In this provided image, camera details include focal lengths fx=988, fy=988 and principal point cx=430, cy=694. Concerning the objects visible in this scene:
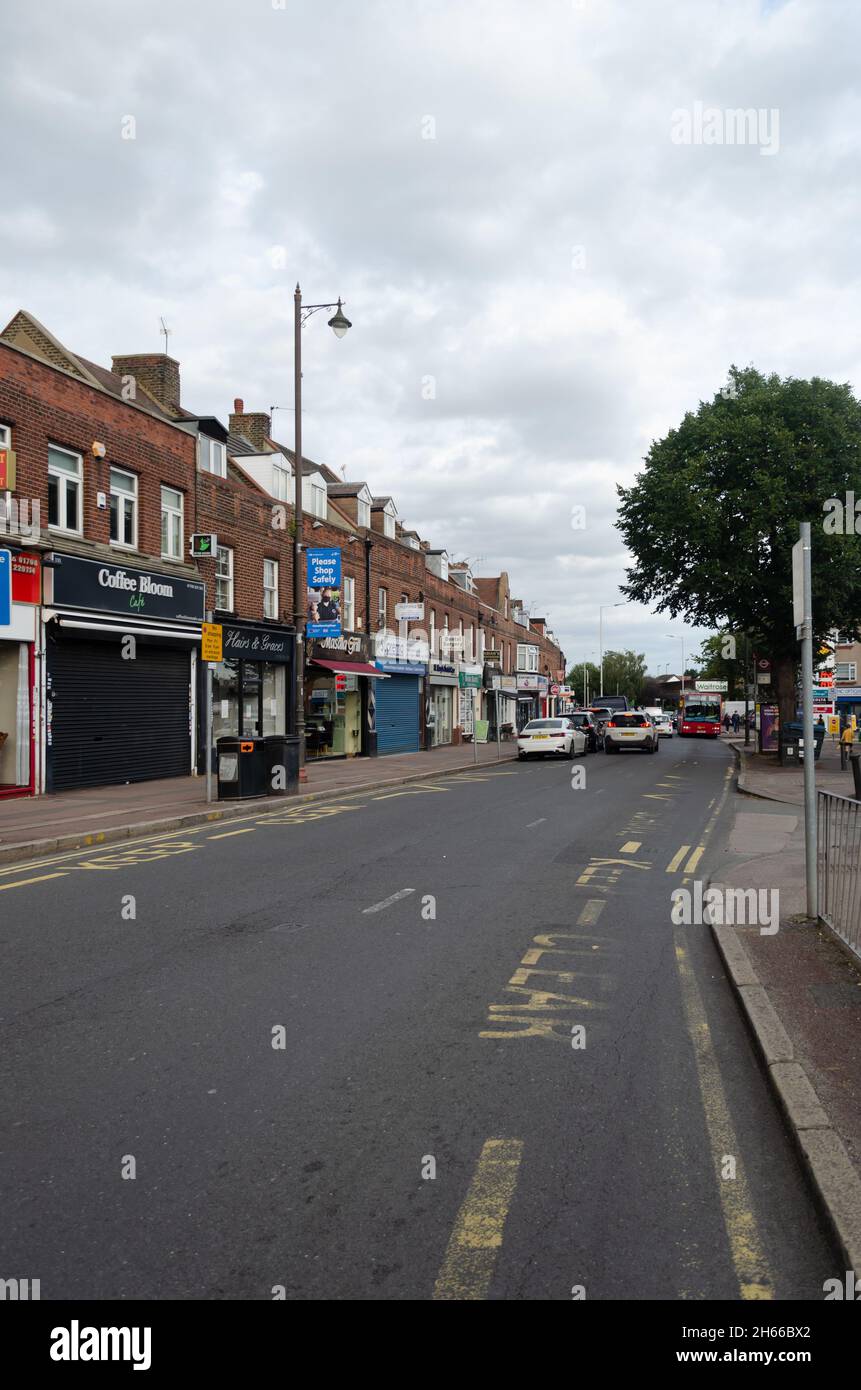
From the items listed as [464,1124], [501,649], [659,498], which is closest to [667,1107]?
[464,1124]

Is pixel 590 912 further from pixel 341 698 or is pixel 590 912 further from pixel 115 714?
pixel 341 698

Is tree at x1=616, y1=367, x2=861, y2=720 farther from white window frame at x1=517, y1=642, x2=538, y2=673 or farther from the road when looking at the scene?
white window frame at x1=517, y1=642, x2=538, y2=673

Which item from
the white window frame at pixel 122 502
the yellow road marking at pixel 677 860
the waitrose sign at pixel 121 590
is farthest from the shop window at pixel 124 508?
the yellow road marking at pixel 677 860

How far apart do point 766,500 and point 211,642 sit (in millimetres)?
20429

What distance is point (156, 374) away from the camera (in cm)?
2503

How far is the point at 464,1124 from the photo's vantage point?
165 inches

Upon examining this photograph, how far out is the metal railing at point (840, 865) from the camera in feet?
21.5

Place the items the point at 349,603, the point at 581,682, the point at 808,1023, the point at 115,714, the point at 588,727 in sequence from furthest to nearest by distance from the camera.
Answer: the point at 581,682
the point at 588,727
the point at 349,603
the point at 115,714
the point at 808,1023

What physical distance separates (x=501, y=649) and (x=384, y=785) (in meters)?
40.9

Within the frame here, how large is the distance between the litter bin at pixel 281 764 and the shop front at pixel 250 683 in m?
5.44

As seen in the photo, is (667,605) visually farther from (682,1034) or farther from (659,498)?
(682,1034)

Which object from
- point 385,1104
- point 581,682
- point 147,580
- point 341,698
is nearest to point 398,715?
point 341,698

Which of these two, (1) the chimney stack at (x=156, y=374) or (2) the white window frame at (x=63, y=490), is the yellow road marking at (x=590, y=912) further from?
(1) the chimney stack at (x=156, y=374)
